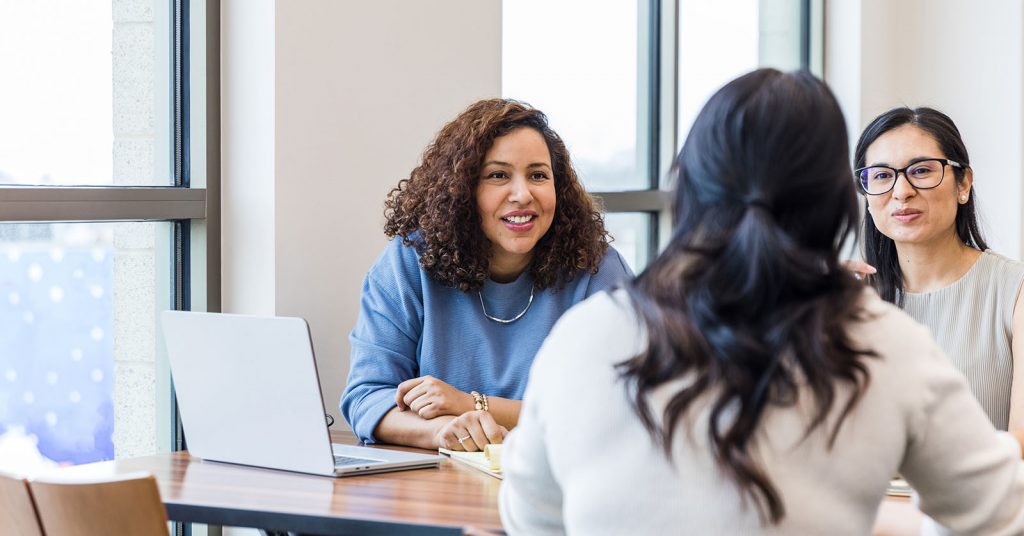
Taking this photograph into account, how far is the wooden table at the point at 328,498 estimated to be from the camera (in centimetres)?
163

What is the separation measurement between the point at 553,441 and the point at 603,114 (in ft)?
9.54

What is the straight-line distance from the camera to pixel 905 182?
246 cm

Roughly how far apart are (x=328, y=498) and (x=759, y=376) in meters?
0.80

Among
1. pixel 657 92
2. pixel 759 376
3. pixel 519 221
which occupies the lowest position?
pixel 759 376

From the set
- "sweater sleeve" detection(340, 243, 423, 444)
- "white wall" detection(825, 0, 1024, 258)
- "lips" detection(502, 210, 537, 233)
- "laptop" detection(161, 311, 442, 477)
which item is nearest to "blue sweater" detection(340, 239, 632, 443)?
"sweater sleeve" detection(340, 243, 423, 444)

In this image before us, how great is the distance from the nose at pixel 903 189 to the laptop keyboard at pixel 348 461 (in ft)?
3.92

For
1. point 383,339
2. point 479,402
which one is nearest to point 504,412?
point 479,402

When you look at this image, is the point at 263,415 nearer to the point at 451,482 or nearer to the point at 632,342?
the point at 451,482

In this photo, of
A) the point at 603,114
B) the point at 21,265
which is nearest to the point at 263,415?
the point at 21,265

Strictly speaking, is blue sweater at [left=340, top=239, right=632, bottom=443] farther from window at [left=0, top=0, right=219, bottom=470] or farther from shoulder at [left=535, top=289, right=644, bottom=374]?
shoulder at [left=535, top=289, right=644, bottom=374]

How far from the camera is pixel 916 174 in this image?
247 centimetres

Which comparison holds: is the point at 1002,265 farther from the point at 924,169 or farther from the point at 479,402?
the point at 479,402

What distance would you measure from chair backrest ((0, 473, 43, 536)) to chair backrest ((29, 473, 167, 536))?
0.03m

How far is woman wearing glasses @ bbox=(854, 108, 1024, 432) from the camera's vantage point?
2.39 metres
